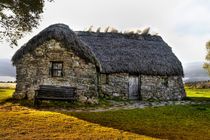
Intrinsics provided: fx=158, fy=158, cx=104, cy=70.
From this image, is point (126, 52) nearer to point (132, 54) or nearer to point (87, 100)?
point (132, 54)

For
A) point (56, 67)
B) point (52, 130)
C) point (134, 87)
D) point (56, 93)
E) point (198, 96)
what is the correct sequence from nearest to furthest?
point (52, 130), point (56, 93), point (56, 67), point (134, 87), point (198, 96)

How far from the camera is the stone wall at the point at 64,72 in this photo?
10.0 metres

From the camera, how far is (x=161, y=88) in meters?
14.5

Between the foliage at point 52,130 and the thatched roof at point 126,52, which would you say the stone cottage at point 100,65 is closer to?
the thatched roof at point 126,52

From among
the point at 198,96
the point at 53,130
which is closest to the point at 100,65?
the point at 53,130

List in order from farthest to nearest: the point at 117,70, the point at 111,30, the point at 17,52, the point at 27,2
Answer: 1. the point at 111,30
2. the point at 117,70
3. the point at 17,52
4. the point at 27,2

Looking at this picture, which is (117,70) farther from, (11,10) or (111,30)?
(11,10)

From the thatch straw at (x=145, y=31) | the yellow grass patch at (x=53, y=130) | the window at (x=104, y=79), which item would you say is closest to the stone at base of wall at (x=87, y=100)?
the window at (x=104, y=79)

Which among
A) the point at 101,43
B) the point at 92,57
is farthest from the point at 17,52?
the point at 101,43

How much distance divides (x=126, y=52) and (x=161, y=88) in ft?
15.1

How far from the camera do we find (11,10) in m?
10.2

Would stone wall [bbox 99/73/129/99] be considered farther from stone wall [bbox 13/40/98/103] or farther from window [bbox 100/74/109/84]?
stone wall [bbox 13/40/98/103]

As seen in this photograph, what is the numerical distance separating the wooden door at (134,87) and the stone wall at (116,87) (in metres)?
0.58

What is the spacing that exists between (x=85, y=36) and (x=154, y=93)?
28.7ft
